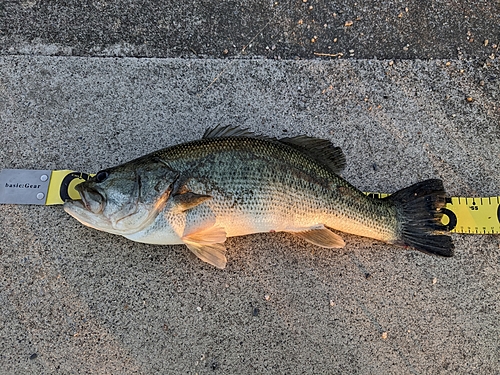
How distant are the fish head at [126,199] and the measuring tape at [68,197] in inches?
18.5

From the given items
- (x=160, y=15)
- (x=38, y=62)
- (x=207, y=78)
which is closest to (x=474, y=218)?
(x=207, y=78)

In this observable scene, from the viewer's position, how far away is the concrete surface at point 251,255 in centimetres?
243

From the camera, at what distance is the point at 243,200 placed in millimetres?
2234

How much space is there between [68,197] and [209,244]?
1.10 m

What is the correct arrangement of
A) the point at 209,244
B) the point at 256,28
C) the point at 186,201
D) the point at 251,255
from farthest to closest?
1. the point at 256,28
2. the point at 251,255
3. the point at 209,244
4. the point at 186,201

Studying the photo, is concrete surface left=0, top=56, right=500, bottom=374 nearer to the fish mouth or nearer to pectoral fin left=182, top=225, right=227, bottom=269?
pectoral fin left=182, top=225, right=227, bottom=269

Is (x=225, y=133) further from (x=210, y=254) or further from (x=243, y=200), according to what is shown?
(x=210, y=254)

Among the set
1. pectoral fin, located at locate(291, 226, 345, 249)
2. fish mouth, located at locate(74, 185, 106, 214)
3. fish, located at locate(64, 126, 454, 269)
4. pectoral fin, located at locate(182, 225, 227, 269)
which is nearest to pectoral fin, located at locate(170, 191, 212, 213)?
fish, located at locate(64, 126, 454, 269)

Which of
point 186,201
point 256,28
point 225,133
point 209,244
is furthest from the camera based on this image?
point 256,28

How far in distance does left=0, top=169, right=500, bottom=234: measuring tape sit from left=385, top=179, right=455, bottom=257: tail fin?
243 mm

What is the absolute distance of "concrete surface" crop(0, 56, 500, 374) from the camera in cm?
243

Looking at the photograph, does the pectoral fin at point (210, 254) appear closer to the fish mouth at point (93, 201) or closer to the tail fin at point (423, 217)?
the fish mouth at point (93, 201)

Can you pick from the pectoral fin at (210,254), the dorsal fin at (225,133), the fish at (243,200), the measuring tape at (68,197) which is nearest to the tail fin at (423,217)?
the fish at (243,200)

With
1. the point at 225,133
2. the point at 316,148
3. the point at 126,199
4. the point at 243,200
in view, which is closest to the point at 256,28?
the point at 225,133
